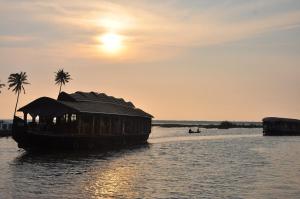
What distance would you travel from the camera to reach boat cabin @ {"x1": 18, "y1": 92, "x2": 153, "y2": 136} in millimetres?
59844

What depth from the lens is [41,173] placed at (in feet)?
125

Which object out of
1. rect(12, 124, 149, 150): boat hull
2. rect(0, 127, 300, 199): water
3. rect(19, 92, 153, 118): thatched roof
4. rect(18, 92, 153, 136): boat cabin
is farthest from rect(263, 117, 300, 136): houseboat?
rect(0, 127, 300, 199): water

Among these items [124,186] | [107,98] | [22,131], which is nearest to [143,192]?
[124,186]

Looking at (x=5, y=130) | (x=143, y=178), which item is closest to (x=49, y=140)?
(x=143, y=178)

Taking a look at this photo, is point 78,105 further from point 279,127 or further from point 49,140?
point 279,127

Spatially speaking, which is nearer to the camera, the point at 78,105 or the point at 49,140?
the point at 49,140

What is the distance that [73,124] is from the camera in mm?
61656

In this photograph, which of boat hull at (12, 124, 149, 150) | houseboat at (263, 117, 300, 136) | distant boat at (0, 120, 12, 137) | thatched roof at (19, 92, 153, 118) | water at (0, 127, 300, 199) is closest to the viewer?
water at (0, 127, 300, 199)

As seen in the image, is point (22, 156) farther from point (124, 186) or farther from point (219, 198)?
point (219, 198)

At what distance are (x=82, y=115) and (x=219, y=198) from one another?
36496 millimetres

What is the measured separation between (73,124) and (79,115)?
5.31 ft

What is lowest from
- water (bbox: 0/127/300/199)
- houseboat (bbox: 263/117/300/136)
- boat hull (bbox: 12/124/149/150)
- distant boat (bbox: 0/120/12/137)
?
water (bbox: 0/127/300/199)

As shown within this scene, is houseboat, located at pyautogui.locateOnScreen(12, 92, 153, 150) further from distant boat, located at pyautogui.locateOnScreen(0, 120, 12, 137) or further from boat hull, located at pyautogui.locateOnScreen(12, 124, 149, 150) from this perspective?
distant boat, located at pyautogui.locateOnScreen(0, 120, 12, 137)

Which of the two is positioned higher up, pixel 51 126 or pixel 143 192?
pixel 51 126
